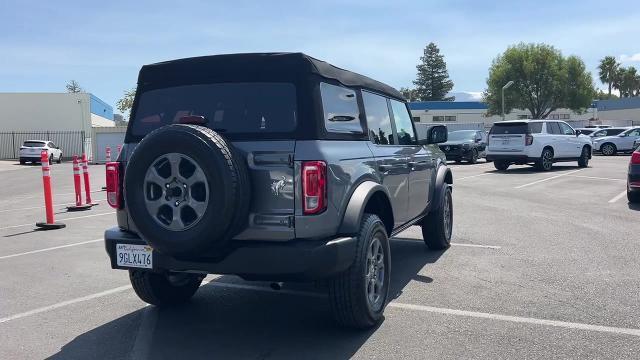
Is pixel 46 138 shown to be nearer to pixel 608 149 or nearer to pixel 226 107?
pixel 608 149

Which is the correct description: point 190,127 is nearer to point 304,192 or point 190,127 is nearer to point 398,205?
point 304,192

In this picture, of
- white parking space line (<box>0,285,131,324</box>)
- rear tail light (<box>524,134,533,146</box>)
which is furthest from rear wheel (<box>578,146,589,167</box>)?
white parking space line (<box>0,285,131,324</box>)

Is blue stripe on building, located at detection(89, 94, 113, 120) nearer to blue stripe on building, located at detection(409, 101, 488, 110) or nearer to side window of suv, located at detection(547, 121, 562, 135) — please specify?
blue stripe on building, located at detection(409, 101, 488, 110)

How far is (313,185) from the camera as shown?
3877mm

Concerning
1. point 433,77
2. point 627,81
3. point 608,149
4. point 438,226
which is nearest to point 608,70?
point 627,81

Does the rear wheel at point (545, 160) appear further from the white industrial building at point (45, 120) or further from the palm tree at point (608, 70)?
the palm tree at point (608, 70)

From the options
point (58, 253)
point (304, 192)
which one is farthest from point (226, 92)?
point (58, 253)

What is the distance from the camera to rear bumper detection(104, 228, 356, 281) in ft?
12.5

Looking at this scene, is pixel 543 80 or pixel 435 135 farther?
pixel 543 80

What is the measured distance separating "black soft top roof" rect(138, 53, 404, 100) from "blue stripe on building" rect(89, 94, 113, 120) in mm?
49027

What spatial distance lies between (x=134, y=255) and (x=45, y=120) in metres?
47.0

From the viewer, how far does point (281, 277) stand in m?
3.90

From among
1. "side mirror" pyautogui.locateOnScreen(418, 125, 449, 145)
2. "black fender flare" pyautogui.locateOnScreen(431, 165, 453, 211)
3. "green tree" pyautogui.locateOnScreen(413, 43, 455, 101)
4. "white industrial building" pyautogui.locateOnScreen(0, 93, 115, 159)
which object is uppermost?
"green tree" pyautogui.locateOnScreen(413, 43, 455, 101)

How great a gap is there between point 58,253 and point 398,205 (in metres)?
4.89
